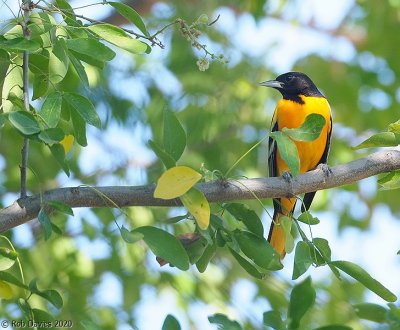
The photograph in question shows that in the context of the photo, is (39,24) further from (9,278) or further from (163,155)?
(9,278)

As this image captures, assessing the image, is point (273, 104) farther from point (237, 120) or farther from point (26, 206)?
point (26, 206)

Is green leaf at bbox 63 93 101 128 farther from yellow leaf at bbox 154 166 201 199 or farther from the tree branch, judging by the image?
yellow leaf at bbox 154 166 201 199

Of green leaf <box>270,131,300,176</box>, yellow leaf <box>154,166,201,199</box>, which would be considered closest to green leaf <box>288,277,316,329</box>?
green leaf <box>270,131,300,176</box>

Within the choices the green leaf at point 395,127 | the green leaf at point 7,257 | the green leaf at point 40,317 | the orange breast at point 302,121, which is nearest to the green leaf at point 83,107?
the green leaf at point 7,257

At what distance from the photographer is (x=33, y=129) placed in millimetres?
2475

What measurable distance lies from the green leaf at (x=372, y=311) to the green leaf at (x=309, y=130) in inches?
31.8

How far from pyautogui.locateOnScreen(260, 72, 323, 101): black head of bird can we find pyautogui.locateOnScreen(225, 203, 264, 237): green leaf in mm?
2783

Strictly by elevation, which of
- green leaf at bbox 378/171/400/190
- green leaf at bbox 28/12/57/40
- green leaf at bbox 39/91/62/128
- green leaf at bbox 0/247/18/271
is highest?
green leaf at bbox 378/171/400/190

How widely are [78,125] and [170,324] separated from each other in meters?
0.72

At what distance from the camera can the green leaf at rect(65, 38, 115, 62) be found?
2.61 meters

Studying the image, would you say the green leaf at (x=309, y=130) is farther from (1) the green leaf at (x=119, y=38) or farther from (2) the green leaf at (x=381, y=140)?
(1) the green leaf at (x=119, y=38)

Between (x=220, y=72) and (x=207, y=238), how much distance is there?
4.22m

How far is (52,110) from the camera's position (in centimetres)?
259

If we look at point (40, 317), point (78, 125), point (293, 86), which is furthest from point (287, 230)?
point (293, 86)
